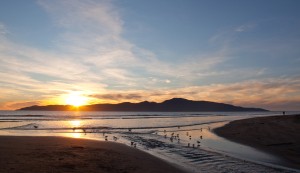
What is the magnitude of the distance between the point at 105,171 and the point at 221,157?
399 inches

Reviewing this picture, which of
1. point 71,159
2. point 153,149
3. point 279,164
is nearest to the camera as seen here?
point 71,159

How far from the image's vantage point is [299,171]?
17.8 metres

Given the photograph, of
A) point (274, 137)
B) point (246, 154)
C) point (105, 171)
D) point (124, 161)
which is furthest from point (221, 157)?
point (274, 137)

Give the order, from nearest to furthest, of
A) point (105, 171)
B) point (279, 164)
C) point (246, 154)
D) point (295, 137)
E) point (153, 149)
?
point (105, 171) < point (279, 164) < point (246, 154) < point (153, 149) < point (295, 137)

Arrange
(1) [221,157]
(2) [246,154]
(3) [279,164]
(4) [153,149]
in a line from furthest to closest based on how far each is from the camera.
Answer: (4) [153,149] → (2) [246,154] → (1) [221,157] → (3) [279,164]

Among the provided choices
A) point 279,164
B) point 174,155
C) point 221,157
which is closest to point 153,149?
point 174,155

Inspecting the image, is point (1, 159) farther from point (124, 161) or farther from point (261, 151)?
point (261, 151)

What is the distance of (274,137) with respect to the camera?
33.2 m

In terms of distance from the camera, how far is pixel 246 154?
2441 centimetres

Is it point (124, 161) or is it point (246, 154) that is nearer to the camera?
point (124, 161)

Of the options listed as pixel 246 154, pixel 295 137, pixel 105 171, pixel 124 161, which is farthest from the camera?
pixel 295 137

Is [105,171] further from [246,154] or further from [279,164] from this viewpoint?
[246,154]

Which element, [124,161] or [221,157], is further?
[221,157]

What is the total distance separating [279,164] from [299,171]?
7.63ft
